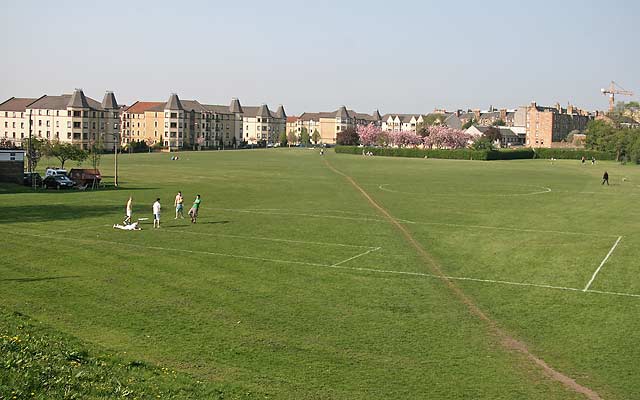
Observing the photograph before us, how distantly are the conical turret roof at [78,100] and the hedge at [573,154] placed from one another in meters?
111

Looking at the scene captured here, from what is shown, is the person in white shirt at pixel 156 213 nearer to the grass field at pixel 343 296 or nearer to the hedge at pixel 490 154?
the grass field at pixel 343 296

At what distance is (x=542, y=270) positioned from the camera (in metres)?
28.7

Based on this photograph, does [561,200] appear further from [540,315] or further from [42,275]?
[42,275]

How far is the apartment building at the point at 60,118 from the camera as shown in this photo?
178 metres

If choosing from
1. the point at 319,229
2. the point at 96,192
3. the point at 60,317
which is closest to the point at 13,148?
the point at 96,192

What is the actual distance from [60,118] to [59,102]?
181 inches

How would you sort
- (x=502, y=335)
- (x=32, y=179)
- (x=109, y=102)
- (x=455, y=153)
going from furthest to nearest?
(x=109, y=102), (x=455, y=153), (x=32, y=179), (x=502, y=335)

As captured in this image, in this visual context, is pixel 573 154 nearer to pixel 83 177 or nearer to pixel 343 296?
pixel 83 177

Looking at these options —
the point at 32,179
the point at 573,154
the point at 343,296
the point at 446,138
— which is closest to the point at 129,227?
the point at 343,296

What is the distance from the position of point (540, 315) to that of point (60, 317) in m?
14.2

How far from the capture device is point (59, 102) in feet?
596

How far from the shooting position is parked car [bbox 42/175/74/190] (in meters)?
62.9

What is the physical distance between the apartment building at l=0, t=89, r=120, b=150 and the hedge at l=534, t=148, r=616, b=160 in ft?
335

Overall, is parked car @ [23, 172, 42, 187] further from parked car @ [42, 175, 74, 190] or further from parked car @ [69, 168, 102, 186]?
parked car @ [69, 168, 102, 186]
